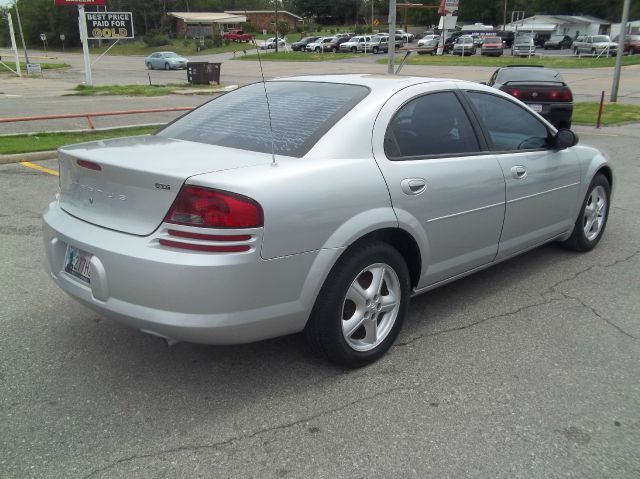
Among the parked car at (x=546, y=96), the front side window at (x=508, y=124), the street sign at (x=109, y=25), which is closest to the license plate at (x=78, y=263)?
the front side window at (x=508, y=124)

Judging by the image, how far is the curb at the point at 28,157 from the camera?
29.8 ft

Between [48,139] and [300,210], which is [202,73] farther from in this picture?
[300,210]

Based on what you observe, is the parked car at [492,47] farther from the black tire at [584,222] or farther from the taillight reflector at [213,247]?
the taillight reflector at [213,247]

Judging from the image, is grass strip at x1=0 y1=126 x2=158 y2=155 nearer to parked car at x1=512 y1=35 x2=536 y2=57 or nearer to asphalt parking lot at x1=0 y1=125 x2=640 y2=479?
asphalt parking lot at x1=0 y1=125 x2=640 y2=479

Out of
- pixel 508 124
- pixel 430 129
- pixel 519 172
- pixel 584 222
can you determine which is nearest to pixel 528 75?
pixel 584 222

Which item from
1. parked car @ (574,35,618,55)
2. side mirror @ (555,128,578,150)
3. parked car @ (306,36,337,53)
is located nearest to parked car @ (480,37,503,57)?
parked car @ (574,35,618,55)

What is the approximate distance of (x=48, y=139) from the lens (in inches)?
437

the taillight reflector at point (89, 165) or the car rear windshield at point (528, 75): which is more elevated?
the taillight reflector at point (89, 165)

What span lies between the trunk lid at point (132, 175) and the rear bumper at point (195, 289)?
0.10 meters

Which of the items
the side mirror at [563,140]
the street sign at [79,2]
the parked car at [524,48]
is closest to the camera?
the side mirror at [563,140]

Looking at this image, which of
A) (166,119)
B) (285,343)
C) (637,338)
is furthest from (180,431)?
(166,119)

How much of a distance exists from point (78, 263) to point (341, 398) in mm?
1543

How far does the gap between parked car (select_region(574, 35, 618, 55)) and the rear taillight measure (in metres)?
53.8

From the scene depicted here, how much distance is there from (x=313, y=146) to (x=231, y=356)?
1.32 m
